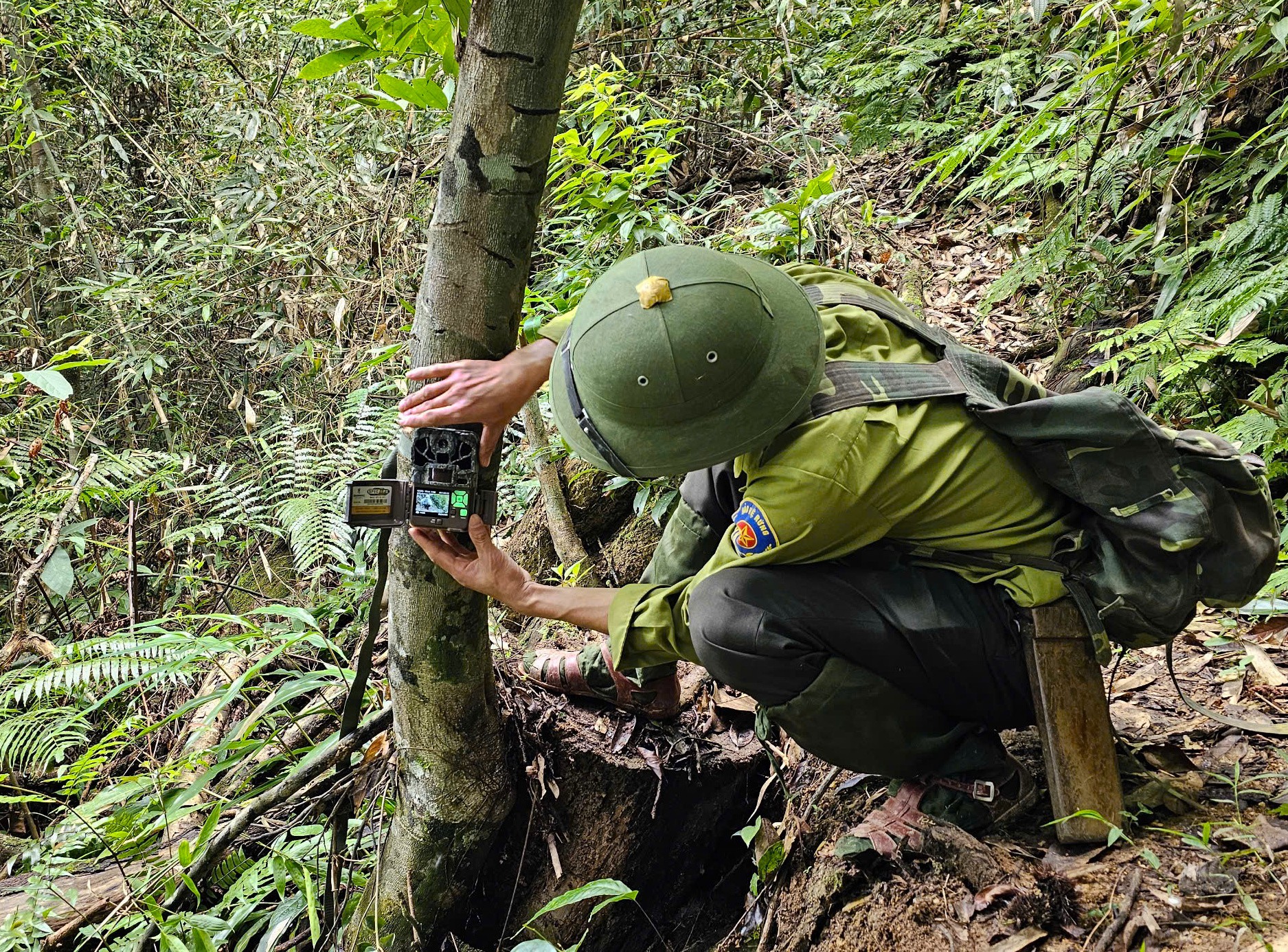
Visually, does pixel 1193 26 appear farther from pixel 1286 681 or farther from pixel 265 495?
pixel 265 495

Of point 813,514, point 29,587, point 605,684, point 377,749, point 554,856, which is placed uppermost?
point 813,514

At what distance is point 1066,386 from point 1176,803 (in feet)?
8.02

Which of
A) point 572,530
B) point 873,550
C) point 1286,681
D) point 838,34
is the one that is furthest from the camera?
point 838,34

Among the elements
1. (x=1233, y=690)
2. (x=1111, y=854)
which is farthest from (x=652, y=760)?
(x=1233, y=690)

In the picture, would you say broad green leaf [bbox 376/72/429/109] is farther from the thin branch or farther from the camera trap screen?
the thin branch

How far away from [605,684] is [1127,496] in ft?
5.07

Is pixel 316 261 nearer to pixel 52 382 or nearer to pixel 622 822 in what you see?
pixel 52 382

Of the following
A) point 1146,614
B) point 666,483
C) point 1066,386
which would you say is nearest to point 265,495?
point 666,483

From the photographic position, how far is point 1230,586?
2.04 metres

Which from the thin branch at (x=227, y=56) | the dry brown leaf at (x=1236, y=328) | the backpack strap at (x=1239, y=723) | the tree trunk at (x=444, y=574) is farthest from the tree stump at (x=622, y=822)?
the thin branch at (x=227, y=56)

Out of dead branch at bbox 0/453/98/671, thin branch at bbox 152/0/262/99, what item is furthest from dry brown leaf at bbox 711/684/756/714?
thin branch at bbox 152/0/262/99

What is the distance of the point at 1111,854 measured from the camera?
78.8 inches

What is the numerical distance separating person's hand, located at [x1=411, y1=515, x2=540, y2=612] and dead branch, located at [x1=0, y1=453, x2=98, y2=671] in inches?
80.9

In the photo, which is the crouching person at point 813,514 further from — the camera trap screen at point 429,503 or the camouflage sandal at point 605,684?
the camouflage sandal at point 605,684
